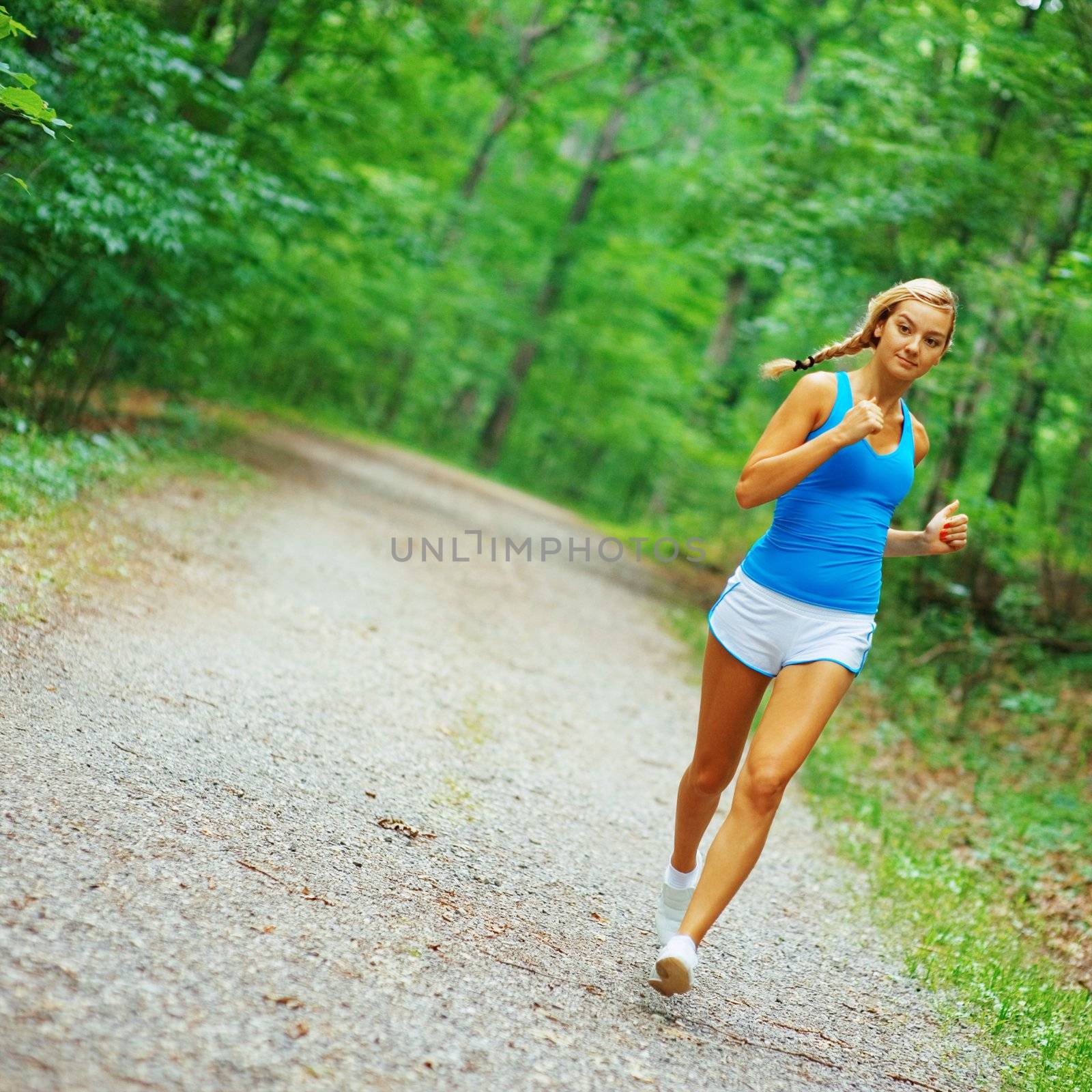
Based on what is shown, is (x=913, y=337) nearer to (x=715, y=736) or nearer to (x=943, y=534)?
(x=943, y=534)

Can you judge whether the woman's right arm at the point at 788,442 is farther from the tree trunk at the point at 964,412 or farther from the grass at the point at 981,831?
the tree trunk at the point at 964,412

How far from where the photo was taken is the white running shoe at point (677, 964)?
3182 mm

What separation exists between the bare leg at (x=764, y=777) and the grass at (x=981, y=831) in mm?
1129

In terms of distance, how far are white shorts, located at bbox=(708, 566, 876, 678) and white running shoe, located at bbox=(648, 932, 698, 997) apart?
80 centimetres

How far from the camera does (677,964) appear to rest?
318 cm

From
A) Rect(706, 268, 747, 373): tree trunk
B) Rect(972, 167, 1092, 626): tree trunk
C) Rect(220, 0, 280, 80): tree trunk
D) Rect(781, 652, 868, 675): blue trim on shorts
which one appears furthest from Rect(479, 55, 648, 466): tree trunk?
Rect(781, 652, 868, 675): blue trim on shorts

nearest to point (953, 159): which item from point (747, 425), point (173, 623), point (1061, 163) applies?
point (1061, 163)

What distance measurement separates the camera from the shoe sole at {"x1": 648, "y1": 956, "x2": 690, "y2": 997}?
3182mm

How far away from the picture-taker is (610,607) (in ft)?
42.2

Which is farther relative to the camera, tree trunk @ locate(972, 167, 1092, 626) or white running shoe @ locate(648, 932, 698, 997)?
tree trunk @ locate(972, 167, 1092, 626)

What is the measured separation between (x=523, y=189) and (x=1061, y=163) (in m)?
21.8

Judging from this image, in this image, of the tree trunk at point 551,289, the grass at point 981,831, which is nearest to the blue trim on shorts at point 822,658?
the grass at point 981,831

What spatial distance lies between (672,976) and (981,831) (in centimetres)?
471

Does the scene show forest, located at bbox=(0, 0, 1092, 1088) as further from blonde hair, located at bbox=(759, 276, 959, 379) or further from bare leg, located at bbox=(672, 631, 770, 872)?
blonde hair, located at bbox=(759, 276, 959, 379)
